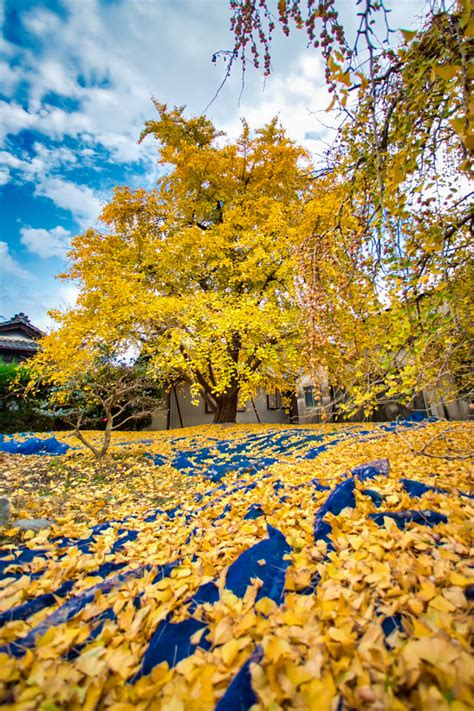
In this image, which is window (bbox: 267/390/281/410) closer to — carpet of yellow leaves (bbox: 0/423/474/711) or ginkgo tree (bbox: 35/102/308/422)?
ginkgo tree (bbox: 35/102/308/422)

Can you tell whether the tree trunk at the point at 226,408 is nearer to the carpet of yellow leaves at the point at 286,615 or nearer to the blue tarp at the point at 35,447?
the blue tarp at the point at 35,447

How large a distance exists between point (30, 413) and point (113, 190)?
6929 mm

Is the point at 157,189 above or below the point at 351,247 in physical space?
above

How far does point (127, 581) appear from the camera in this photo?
5.22 feet

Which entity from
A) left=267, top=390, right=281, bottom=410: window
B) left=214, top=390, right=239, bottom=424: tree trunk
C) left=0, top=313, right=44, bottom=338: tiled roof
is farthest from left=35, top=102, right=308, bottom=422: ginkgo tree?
left=0, top=313, right=44, bottom=338: tiled roof

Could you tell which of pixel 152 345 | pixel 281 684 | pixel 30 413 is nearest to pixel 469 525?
pixel 281 684

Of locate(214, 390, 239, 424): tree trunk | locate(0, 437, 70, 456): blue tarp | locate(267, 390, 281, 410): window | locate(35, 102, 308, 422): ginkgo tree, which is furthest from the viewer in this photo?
locate(267, 390, 281, 410): window

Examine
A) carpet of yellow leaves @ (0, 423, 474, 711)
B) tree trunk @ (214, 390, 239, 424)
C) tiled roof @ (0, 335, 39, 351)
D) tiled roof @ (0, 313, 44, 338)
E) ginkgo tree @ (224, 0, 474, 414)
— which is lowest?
carpet of yellow leaves @ (0, 423, 474, 711)

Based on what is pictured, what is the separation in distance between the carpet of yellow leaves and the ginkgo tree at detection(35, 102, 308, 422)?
13.1 feet

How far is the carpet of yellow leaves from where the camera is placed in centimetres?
80

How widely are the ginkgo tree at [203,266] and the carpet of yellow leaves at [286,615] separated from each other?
4004mm

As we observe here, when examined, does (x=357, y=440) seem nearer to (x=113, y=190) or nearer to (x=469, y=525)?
(x=469, y=525)

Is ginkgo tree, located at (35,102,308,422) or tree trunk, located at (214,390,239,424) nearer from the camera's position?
ginkgo tree, located at (35,102,308,422)

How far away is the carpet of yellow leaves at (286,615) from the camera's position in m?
0.80
